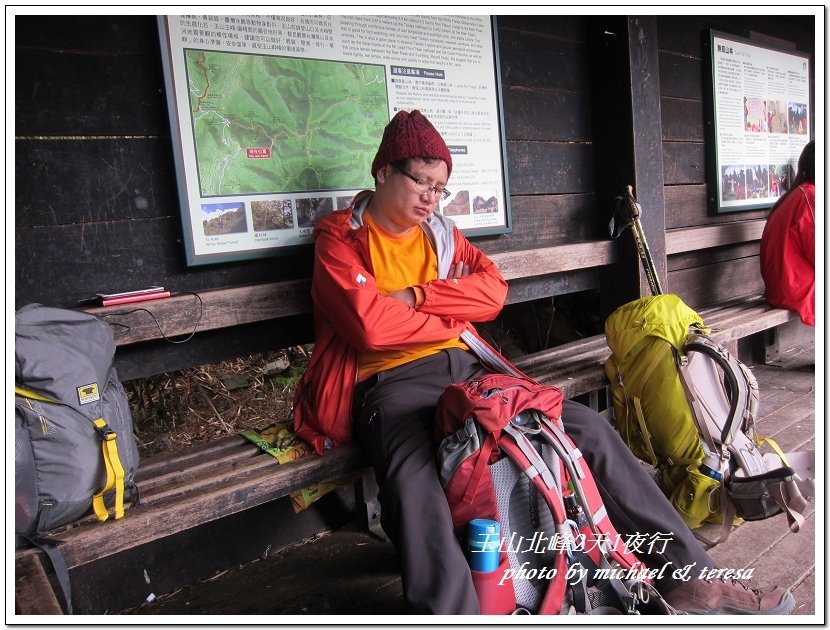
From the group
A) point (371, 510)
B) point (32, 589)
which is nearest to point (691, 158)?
point (371, 510)

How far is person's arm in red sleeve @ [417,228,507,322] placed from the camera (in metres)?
2.58

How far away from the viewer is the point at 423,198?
2.61 m

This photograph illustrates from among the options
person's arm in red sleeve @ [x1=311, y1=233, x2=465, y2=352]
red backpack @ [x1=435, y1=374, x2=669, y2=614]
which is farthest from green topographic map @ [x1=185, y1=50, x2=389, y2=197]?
red backpack @ [x1=435, y1=374, x2=669, y2=614]

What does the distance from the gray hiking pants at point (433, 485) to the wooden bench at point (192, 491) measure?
0.86ft

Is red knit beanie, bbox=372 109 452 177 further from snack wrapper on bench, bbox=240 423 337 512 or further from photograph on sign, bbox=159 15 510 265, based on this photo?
snack wrapper on bench, bbox=240 423 337 512

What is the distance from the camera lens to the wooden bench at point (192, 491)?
6.17 feet

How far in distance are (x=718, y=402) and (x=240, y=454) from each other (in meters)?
1.88

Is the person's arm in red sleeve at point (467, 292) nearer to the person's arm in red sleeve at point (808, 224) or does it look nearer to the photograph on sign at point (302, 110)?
the photograph on sign at point (302, 110)

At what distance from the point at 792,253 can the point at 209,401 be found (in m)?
3.91

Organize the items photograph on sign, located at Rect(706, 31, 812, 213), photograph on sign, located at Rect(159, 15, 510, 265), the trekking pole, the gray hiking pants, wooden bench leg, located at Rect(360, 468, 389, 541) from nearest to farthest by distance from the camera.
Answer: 1. the gray hiking pants
2. photograph on sign, located at Rect(159, 15, 510, 265)
3. wooden bench leg, located at Rect(360, 468, 389, 541)
4. the trekking pole
5. photograph on sign, located at Rect(706, 31, 812, 213)

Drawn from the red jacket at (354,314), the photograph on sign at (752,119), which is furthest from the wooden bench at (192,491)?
the photograph on sign at (752,119)

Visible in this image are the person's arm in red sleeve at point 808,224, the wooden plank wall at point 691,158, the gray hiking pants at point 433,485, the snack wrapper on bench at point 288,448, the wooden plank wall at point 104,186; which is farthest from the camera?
the wooden plank wall at point 691,158
